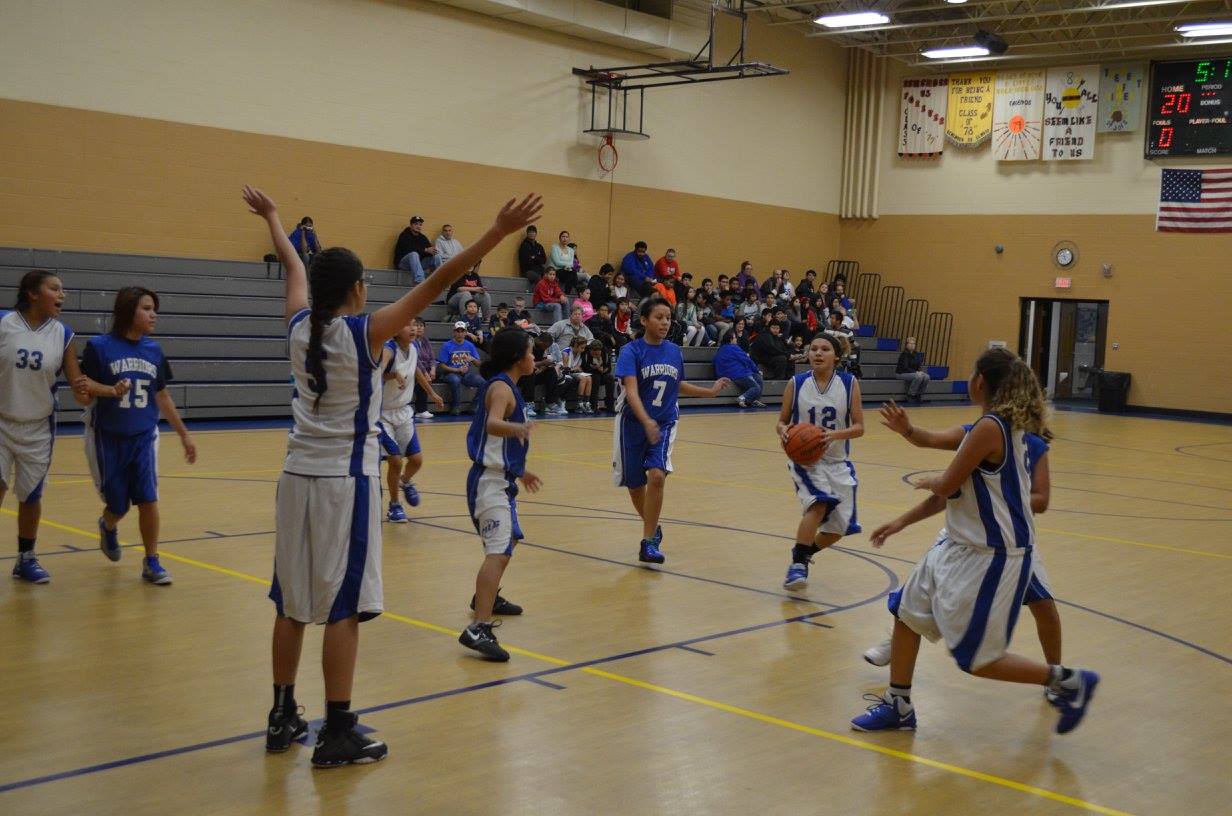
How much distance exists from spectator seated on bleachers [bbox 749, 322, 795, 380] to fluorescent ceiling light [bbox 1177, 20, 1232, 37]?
27.7 feet

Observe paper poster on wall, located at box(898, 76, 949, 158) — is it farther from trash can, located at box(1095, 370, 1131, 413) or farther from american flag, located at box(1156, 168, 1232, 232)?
trash can, located at box(1095, 370, 1131, 413)

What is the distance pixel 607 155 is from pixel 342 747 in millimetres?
19102

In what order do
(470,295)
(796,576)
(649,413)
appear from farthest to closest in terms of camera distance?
1. (470,295)
2. (649,413)
3. (796,576)

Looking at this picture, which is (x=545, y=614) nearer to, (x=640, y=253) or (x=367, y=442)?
(x=367, y=442)

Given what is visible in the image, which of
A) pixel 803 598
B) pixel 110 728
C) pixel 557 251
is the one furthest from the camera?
pixel 557 251

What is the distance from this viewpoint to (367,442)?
3900 millimetres

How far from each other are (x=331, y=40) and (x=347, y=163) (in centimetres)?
182

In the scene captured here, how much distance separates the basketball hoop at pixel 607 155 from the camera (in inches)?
867

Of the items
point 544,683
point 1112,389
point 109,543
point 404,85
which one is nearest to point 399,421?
point 109,543

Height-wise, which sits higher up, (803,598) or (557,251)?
A: (557,251)

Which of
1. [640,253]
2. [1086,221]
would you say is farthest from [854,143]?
[640,253]

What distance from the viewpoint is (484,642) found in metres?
5.14

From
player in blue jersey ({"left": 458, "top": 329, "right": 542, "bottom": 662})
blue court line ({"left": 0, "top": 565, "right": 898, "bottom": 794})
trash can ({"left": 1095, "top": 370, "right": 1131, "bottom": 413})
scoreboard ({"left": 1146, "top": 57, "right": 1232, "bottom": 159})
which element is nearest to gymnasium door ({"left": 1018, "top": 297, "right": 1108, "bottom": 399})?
trash can ({"left": 1095, "top": 370, "right": 1131, "bottom": 413})

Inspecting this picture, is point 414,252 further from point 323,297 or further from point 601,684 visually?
point 323,297
